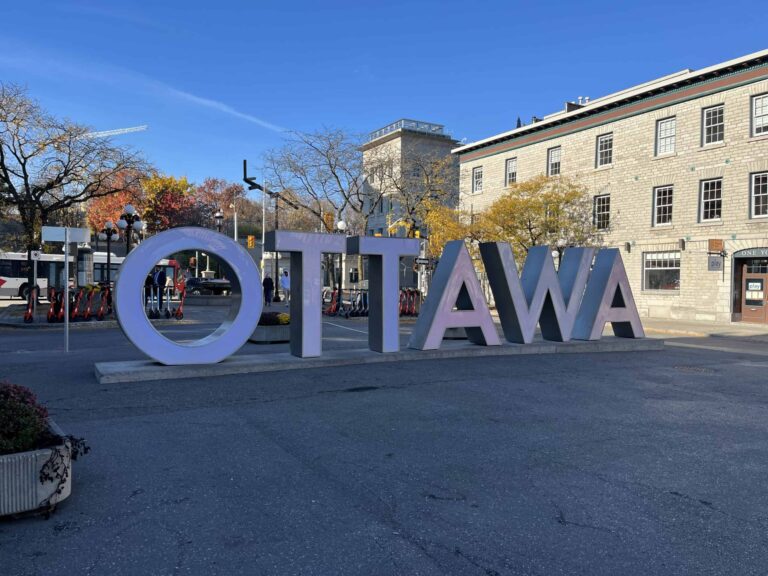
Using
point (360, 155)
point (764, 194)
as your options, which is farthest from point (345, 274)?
point (764, 194)

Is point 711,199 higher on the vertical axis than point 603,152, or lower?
lower

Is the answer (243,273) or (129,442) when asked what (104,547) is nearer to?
(129,442)

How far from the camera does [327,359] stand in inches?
416

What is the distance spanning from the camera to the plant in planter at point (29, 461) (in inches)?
147

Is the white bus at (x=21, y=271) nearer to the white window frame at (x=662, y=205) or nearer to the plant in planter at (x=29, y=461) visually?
the white window frame at (x=662, y=205)

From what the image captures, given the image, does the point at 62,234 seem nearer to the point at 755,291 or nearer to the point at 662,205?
the point at 662,205

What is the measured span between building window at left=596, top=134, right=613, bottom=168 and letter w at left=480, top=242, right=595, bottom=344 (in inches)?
769

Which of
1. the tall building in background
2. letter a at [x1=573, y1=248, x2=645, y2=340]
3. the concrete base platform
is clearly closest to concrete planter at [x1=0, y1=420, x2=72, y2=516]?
the concrete base platform

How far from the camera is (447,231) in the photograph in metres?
31.7

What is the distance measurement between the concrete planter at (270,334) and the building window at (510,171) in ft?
84.1

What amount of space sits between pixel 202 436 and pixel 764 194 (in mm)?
26479

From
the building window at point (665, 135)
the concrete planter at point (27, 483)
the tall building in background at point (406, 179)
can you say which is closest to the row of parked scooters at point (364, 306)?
the tall building in background at point (406, 179)

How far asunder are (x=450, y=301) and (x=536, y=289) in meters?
2.31

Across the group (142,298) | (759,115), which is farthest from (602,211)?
(142,298)
